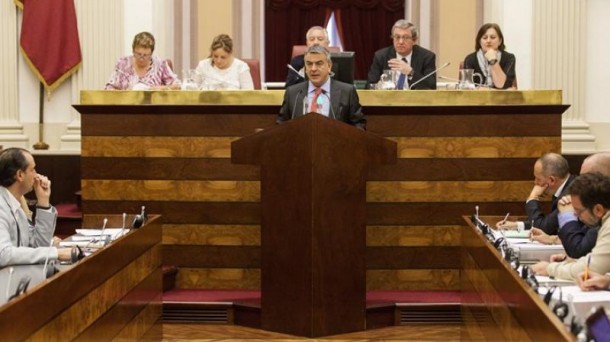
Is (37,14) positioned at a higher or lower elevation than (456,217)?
higher

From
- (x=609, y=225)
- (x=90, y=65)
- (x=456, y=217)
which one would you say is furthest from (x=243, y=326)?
(x=90, y=65)

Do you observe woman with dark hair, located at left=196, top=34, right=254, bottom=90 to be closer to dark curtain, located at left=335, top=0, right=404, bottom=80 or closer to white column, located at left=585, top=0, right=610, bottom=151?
white column, located at left=585, top=0, right=610, bottom=151

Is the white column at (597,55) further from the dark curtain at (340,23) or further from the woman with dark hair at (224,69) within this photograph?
the woman with dark hair at (224,69)

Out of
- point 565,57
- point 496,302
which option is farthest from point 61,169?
point 496,302

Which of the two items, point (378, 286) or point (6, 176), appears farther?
point (378, 286)

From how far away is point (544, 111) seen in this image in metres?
7.68

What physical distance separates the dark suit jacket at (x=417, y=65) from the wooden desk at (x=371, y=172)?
645mm

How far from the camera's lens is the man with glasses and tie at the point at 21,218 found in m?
4.79

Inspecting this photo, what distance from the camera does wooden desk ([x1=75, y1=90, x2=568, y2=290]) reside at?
7.68m

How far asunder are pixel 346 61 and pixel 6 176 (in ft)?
10.3

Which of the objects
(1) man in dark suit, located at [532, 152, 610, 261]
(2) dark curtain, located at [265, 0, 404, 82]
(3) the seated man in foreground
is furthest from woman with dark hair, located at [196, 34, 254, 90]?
(2) dark curtain, located at [265, 0, 404, 82]

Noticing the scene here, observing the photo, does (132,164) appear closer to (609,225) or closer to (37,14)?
(37,14)

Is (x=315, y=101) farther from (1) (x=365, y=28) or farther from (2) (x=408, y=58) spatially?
(1) (x=365, y=28)

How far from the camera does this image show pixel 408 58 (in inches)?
332
